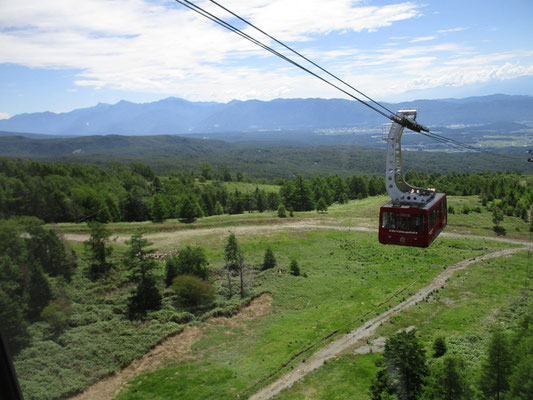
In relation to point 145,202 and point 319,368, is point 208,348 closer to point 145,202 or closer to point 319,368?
point 319,368

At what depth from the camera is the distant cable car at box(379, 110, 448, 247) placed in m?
19.9

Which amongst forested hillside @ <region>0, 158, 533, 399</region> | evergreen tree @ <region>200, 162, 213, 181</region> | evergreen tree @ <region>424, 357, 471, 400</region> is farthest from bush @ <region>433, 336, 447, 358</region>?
evergreen tree @ <region>200, 162, 213, 181</region>

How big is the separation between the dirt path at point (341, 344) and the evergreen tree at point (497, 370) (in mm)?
13591

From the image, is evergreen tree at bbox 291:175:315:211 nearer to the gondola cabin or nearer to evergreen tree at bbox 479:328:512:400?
the gondola cabin

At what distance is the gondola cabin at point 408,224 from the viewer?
796 inches

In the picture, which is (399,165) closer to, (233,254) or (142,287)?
(233,254)

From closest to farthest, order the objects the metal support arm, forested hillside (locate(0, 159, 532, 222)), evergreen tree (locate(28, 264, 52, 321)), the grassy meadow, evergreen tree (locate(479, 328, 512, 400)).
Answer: the metal support arm → evergreen tree (locate(479, 328, 512, 400)) → the grassy meadow → evergreen tree (locate(28, 264, 52, 321)) → forested hillside (locate(0, 159, 532, 222))

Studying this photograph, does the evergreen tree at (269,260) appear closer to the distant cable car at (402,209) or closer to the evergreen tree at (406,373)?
the evergreen tree at (406,373)

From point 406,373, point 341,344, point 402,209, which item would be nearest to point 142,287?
point 341,344

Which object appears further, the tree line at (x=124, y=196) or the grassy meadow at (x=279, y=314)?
the tree line at (x=124, y=196)

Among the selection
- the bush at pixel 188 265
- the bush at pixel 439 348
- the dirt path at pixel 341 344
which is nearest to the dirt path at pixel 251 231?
the bush at pixel 188 265

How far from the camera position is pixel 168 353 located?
3438 cm

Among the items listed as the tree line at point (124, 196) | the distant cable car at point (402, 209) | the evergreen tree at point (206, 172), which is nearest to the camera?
the distant cable car at point (402, 209)

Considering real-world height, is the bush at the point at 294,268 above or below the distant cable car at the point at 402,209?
below
